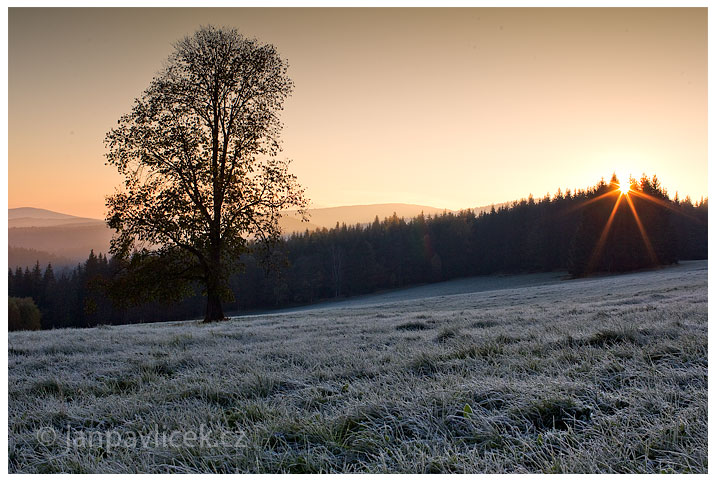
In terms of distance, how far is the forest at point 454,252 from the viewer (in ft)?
183

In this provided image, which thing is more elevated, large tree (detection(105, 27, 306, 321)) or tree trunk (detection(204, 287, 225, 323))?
large tree (detection(105, 27, 306, 321))

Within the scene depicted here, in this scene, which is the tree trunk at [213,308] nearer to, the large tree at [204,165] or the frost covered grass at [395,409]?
the large tree at [204,165]

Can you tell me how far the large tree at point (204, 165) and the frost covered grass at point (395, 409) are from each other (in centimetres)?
1030

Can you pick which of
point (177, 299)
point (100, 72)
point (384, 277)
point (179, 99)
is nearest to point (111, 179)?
point (179, 99)

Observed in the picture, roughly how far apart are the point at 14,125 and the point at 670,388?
7.49 m

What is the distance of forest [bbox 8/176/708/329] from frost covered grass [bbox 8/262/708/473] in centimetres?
5330

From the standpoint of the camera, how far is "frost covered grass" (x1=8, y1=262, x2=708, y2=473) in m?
2.71

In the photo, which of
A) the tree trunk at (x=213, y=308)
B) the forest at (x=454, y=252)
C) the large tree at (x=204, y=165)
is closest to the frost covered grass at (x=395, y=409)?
the large tree at (x=204, y=165)

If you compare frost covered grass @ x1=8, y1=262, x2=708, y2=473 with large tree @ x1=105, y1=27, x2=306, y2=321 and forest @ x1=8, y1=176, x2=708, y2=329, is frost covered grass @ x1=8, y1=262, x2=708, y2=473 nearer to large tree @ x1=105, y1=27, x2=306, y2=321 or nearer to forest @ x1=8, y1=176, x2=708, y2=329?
large tree @ x1=105, y1=27, x2=306, y2=321

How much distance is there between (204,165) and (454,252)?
72175mm

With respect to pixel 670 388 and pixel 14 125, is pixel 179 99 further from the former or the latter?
pixel 670 388

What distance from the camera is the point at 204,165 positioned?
16016 mm

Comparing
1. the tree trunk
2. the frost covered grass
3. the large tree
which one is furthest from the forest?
the frost covered grass

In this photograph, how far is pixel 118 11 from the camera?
5922 millimetres
